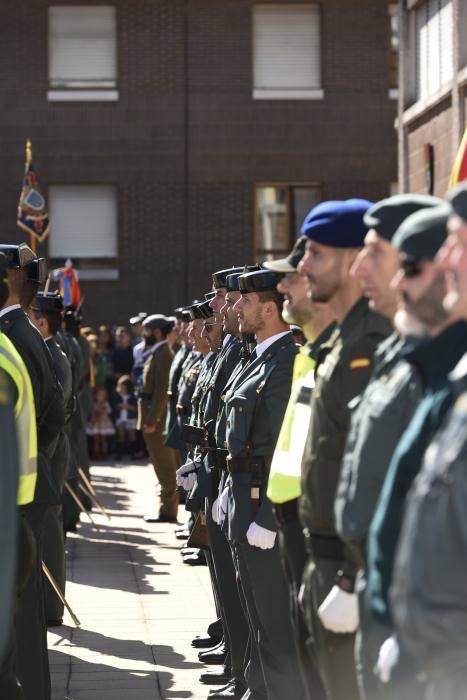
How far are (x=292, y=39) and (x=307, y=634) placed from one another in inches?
1056

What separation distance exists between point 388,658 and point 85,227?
27.2 meters

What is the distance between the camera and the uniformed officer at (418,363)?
3.73m

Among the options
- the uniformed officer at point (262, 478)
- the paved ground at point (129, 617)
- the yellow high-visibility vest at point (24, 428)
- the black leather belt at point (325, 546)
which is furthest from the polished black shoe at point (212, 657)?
the black leather belt at point (325, 546)

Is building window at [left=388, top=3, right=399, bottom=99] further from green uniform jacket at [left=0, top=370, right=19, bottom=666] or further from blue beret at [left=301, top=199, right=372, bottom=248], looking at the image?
green uniform jacket at [left=0, top=370, right=19, bottom=666]

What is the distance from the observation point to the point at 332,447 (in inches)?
200

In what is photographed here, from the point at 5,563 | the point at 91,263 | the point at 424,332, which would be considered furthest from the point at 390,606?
the point at 91,263

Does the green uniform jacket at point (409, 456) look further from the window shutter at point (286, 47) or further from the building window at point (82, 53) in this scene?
the window shutter at point (286, 47)

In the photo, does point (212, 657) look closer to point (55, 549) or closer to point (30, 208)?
point (55, 549)

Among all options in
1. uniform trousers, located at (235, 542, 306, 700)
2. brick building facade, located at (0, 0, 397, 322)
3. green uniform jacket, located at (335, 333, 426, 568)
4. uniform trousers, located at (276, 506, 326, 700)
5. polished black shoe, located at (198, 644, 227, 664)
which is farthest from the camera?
brick building facade, located at (0, 0, 397, 322)

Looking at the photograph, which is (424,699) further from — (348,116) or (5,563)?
(348,116)

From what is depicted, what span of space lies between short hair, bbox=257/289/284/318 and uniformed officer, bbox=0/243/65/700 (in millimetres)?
1099

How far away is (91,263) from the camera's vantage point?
31.0 meters

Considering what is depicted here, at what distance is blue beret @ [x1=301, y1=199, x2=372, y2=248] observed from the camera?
5.39 meters

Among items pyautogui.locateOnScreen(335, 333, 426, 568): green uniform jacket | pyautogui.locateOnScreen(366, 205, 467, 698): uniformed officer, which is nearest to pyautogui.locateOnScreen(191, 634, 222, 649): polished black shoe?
pyautogui.locateOnScreen(335, 333, 426, 568): green uniform jacket
